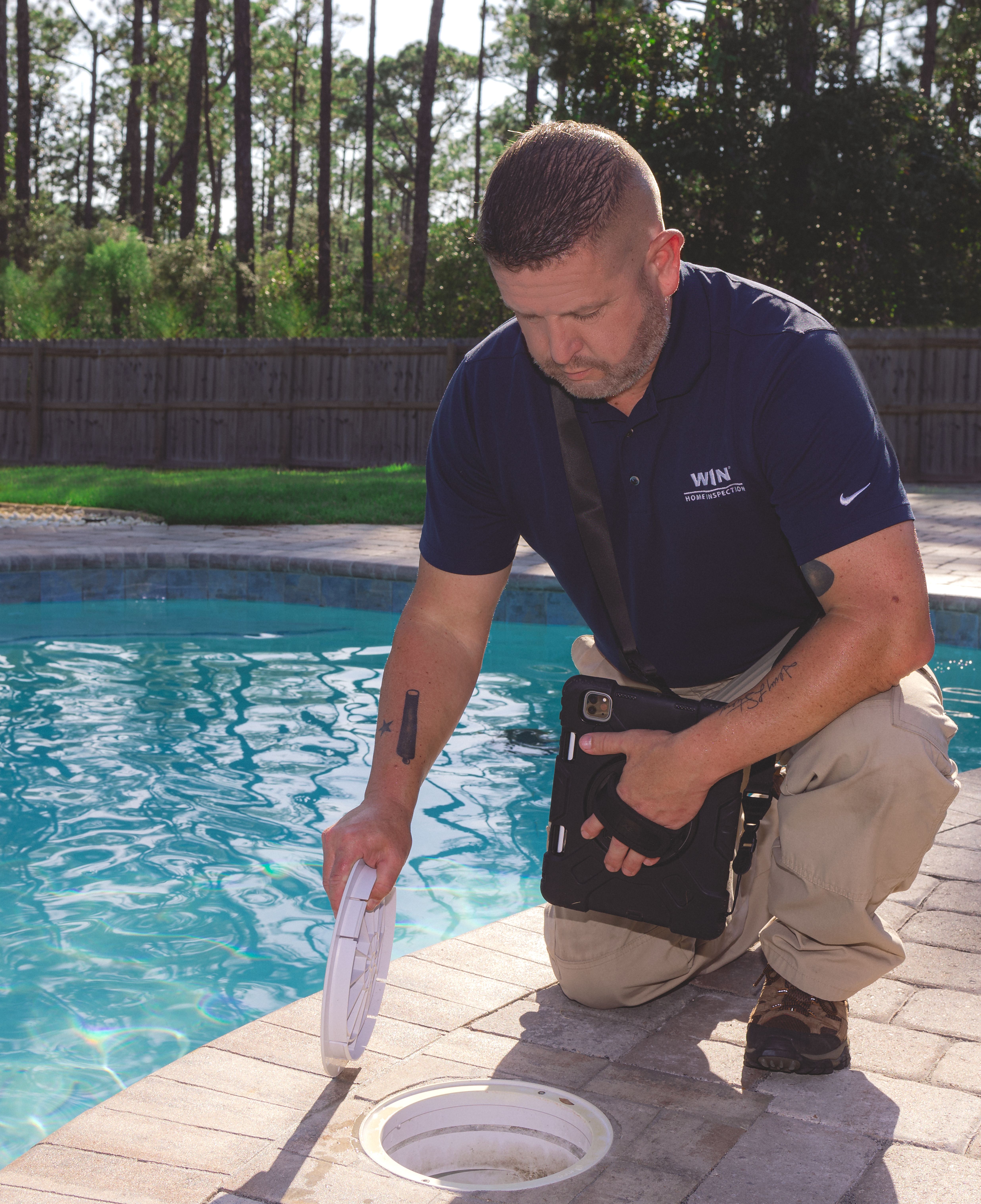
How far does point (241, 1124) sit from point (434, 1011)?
473mm

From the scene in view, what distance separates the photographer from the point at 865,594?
5.91 feet

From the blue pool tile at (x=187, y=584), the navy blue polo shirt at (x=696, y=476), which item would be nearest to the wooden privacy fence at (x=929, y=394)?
the blue pool tile at (x=187, y=584)

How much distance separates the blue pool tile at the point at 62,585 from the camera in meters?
7.56

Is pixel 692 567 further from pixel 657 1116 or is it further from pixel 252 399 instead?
pixel 252 399

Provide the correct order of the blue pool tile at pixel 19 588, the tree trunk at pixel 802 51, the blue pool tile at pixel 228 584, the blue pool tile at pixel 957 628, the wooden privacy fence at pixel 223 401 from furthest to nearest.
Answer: the wooden privacy fence at pixel 223 401
the tree trunk at pixel 802 51
the blue pool tile at pixel 228 584
the blue pool tile at pixel 19 588
the blue pool tile at pixel 957 628

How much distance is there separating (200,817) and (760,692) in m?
2.85

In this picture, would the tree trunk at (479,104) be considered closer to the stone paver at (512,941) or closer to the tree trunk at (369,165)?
the tree trunk at (369,165)

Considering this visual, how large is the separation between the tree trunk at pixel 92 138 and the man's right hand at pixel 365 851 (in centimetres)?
3955

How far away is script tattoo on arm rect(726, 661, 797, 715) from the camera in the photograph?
1811 mm

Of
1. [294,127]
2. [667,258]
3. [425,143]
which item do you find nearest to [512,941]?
[667,258]

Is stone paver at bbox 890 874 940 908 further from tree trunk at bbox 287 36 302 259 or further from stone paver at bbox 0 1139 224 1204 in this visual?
tree trunk at bbox 287 36 302 259

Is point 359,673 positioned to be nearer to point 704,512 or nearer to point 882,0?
point 704,512

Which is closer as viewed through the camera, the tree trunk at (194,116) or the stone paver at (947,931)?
the stone paver at (947,931)

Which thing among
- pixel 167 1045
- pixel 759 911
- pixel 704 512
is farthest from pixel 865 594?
pixel 167 1045
